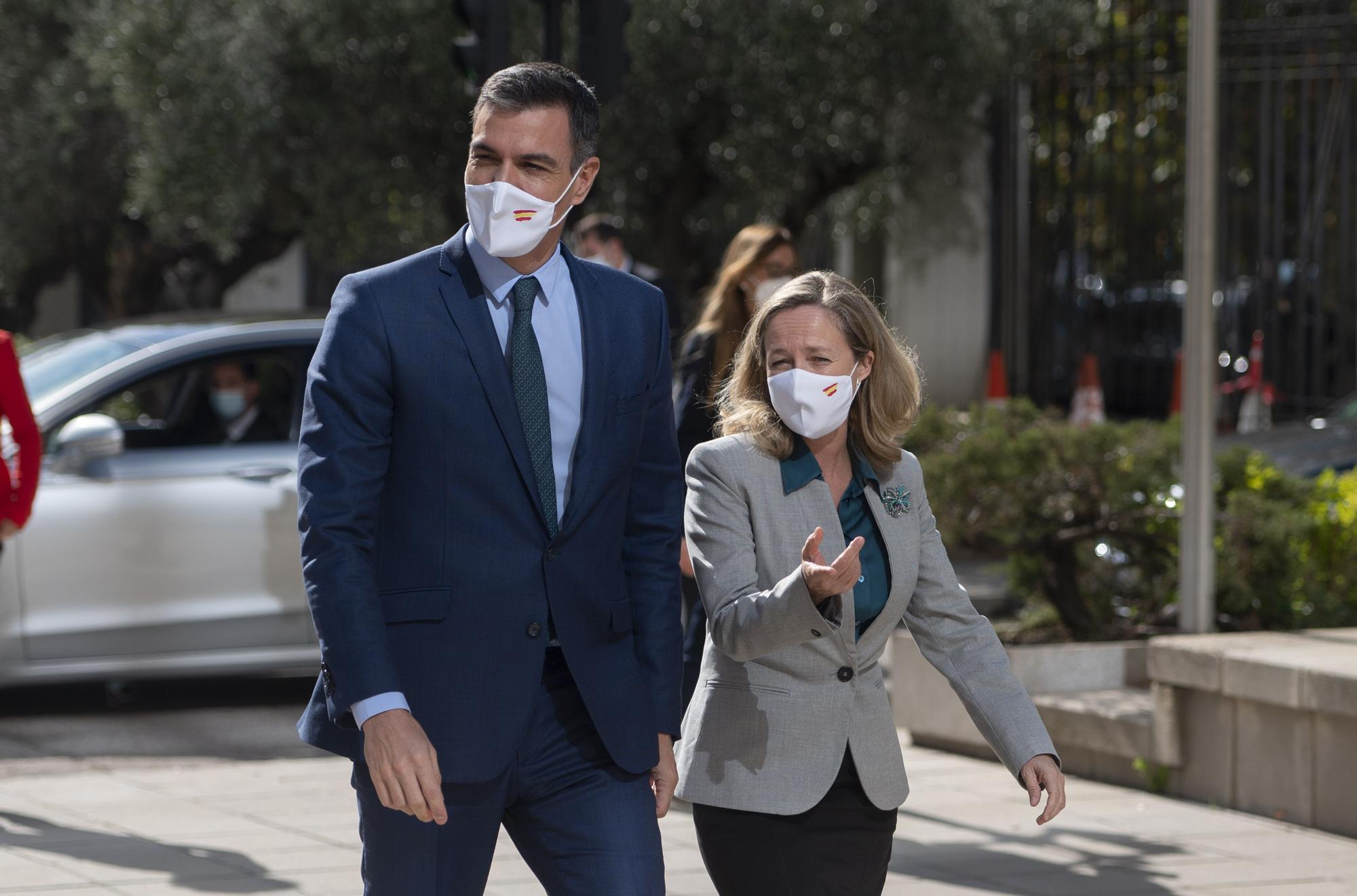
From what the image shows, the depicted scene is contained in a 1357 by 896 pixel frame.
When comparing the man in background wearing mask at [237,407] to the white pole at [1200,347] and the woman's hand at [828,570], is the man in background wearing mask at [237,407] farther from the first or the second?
the woman's hand at [828,570]

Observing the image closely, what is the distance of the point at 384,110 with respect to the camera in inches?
579

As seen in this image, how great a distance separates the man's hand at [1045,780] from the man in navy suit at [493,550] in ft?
2.06

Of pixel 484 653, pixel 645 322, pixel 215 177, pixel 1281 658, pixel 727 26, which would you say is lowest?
pixel 1281 658

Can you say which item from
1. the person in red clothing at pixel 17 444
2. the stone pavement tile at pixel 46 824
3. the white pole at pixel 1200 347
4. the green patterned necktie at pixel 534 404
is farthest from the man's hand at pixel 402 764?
the white pole at pixel 1200 347

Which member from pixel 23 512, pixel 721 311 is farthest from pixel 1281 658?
pixel 23 512

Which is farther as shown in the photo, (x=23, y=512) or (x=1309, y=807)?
(x=23, y=512)

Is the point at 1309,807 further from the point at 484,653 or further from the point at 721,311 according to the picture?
the point at 484,653

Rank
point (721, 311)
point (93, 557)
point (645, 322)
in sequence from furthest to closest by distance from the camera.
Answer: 1. point (93, 557)
2. point (721, 311)
3. point (645, 322)

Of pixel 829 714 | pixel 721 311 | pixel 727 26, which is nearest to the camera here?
pixel 829 714

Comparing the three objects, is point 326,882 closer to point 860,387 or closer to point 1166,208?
point 860,387

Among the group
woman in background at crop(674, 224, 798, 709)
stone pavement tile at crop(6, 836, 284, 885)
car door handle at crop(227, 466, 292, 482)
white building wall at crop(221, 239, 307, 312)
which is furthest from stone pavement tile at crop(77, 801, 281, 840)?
white building wall at crop(221, 239, 307, 312)

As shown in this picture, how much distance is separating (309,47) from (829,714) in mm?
11889

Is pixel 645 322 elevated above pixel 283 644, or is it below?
above

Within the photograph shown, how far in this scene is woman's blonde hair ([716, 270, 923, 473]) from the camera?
3393 mm
